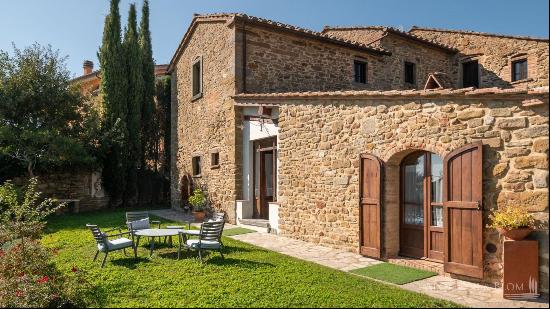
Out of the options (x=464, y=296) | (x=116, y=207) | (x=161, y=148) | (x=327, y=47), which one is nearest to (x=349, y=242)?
(x=464, y=296)

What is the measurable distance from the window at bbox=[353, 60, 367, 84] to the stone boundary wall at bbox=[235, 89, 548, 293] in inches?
191

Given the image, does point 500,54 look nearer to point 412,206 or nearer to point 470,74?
point 470,74

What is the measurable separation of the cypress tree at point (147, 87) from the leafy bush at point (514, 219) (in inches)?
663

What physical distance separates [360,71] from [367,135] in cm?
701

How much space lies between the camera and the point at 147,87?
765 inches

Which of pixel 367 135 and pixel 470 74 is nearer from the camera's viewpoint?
pixel 367 135

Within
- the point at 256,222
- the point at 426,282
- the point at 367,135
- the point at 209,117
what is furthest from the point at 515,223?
the point at 209,117

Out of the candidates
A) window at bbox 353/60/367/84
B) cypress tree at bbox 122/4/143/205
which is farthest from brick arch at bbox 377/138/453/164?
cypress tree at bbox 122/4/143/205

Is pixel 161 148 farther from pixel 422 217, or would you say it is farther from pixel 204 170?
pixel 422 217

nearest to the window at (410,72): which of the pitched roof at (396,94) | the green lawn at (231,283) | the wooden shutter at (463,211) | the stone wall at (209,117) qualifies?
the stone wall at (209,117)

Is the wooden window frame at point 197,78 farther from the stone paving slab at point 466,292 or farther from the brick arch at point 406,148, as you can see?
the stone paving slab at point 466,292

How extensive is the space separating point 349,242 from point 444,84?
4470 mm

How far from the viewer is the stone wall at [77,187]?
16433 millimetres

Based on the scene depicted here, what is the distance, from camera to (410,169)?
7.74 metres
